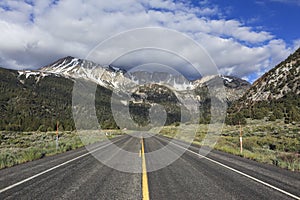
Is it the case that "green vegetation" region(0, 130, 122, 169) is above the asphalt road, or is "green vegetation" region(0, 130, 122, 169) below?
below

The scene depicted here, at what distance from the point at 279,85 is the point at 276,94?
4.33m

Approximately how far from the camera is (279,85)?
71.5m

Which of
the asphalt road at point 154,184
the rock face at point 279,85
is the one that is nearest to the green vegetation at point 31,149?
the asphalt road at point 154,184

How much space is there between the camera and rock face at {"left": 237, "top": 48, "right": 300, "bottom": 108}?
65438mm

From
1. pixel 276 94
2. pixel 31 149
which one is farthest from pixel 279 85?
pixel 31 149

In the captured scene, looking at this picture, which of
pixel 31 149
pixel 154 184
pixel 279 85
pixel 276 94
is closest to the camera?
pixel 154 184

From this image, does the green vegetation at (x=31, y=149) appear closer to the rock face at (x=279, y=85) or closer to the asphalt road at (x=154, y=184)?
the asphalt road at (x=154, y=184)

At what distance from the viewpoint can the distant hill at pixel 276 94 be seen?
53375 millimetres

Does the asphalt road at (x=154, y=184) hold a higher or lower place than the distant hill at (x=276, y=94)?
lower

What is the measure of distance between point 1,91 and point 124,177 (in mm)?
→ 202813

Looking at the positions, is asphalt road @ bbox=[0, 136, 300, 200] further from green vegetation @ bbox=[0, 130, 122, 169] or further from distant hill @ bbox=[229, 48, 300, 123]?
distant hill @ bbox=[229, 48, 300, 123]

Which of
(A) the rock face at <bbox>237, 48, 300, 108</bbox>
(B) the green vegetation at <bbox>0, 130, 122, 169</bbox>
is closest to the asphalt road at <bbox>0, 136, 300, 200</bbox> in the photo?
(B) the green vegetation at <bbox>0, 130, 122, 169</bbox>

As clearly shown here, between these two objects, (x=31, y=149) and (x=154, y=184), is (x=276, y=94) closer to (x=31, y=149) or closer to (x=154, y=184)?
(x=31, y=149)

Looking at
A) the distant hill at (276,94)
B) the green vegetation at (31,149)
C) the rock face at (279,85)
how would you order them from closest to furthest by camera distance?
the green vegetation at (31,149) → the distant hill at (276,94) → the rock face at (279,85)
